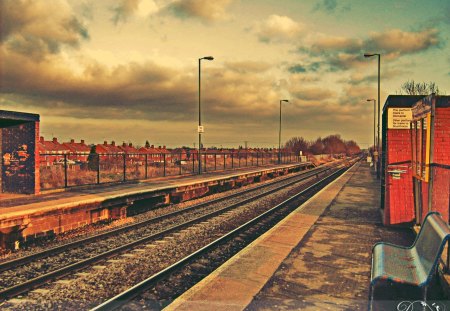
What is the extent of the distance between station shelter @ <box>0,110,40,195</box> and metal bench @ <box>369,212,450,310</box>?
1258 cm

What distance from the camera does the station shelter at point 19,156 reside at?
13688 millimetres

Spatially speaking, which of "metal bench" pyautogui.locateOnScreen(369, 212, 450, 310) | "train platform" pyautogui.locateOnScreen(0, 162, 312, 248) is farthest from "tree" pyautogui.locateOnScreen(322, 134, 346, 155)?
"metal bench" pyautogui.locateOnScreen(369, 212, 450, 310)

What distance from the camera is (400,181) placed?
891 centimetres

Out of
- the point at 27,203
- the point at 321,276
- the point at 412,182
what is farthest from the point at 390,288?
the point at 27,203

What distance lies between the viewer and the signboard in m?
8.83

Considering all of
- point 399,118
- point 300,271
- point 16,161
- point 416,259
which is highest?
point 399,118

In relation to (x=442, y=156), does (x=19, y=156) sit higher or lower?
lower

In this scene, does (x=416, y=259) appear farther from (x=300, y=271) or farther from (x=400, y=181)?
(x=400, y=181)

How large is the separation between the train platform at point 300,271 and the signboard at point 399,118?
8.14ft

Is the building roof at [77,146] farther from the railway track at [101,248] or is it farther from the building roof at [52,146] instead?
the railway track at [101,248]

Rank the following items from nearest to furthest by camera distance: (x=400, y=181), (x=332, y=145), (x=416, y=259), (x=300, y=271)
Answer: (x=416, y=259), (x=300, y=271), (x=400, y=181), (x=332, y=145)

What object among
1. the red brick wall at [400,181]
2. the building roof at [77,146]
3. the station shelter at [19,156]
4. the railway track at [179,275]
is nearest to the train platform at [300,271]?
the red brick wall at [400,181]

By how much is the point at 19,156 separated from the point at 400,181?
12764 millimetres

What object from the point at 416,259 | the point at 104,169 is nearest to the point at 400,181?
the point at 416,259
